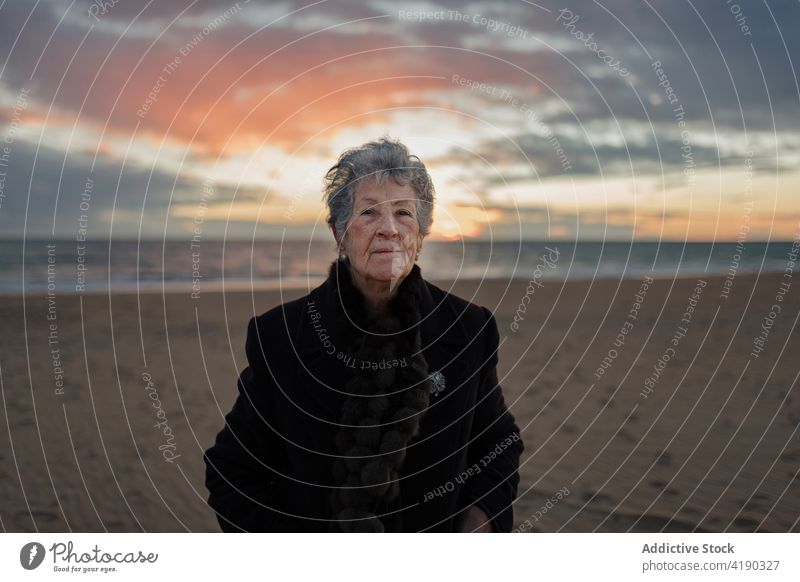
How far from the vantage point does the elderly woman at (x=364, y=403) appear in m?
2.75

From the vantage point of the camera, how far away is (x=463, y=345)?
2.87 m

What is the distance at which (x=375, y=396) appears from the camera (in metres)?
2.75

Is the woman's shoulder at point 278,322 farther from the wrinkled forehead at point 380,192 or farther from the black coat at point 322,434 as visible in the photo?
the wrinkled forehead at point 380,192

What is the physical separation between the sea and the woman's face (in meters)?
13.0

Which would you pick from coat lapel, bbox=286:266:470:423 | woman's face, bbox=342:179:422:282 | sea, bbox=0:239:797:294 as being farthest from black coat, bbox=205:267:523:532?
sea, bbox=0:239:797:294

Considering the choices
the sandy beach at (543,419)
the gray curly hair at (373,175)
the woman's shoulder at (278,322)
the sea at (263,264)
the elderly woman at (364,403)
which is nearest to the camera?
the gray curly hair at (373,175)

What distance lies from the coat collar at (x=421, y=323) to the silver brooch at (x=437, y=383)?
10 centimetres

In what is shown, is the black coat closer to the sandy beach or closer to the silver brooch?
the silver brooch

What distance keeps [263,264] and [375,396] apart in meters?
22.8

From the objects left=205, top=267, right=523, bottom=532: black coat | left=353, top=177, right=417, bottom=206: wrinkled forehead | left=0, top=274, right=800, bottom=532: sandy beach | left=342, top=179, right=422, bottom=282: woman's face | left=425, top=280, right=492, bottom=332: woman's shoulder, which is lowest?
left=0, top=274, right=800, bottom=532: sandy beach

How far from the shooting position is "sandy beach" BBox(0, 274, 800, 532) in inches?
229

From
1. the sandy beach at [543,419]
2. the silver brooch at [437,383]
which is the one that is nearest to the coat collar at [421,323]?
the silver brooch at [437,383]

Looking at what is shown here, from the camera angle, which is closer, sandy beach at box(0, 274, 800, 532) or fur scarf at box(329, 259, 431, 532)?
fur scarf at box(329, 259, 431, 532)

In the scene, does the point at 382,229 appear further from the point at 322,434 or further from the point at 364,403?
the point at 322,434
